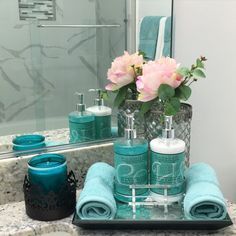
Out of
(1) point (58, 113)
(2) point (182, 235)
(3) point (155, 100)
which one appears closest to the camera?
(2) point (182, 235)

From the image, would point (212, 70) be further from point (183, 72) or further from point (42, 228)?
point (42, 228)

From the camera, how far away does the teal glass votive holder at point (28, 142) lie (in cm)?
100

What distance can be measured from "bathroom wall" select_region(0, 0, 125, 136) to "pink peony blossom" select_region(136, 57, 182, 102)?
12.1 inches

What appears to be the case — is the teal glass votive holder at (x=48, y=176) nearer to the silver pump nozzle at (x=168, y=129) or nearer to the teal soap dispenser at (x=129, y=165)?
the teal soap dispenser at (x=129, y=165)

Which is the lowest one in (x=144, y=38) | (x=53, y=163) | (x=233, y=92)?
(x=53, y=163)

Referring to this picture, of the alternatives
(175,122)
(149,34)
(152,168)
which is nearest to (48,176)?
(152,168)

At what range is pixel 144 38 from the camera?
1.16m

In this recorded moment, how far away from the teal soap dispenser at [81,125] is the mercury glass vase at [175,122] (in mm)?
210

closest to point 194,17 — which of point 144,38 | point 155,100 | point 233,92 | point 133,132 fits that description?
point 144,38

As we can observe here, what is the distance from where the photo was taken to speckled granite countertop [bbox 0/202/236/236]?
2.59ft

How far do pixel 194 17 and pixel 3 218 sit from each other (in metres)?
0.88

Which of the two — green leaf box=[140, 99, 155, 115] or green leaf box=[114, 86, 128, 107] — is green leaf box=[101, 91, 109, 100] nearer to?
green leaf box=[114, 86, 128, 107]

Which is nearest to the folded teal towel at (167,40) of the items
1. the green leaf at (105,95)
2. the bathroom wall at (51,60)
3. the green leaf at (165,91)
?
the bathroom wall at (51,60)

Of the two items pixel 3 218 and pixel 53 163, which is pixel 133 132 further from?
pixel 3 218
